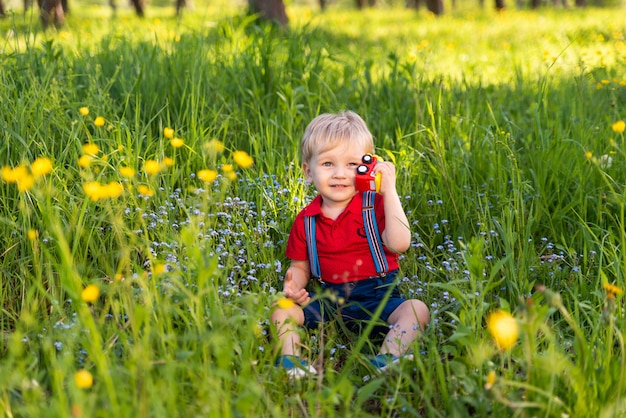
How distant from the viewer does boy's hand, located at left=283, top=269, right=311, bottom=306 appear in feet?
8.45

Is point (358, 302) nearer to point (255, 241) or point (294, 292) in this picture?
point (294, 292)

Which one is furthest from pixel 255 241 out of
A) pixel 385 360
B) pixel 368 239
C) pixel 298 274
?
pixel 385 360

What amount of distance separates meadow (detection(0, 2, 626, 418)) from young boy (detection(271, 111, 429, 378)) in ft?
0.40

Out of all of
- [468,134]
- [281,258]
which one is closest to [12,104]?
[281,258]

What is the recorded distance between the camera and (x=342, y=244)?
2.83 meters

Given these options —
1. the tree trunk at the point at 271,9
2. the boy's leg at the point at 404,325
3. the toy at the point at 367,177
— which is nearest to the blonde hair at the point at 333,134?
the toy at the point at 367,177

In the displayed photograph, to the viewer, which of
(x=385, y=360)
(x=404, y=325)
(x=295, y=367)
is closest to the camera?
(x=295, y=367)

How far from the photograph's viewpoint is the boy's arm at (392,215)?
272cm

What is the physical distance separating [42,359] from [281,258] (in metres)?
1.11

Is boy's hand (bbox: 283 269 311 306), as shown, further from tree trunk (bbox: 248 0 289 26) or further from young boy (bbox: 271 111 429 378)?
tree trunk (bbox: 248 0 289 26)

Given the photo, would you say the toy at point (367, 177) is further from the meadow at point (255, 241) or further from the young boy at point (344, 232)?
the meadow at point (255, 241)

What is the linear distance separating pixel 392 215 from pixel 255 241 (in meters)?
0.62

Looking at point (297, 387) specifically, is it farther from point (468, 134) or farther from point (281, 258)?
point (468, 134)

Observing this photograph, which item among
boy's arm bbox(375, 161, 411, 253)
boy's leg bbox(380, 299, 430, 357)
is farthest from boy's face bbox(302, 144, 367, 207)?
boy's leg bbox(380, 299, 430, 357)
